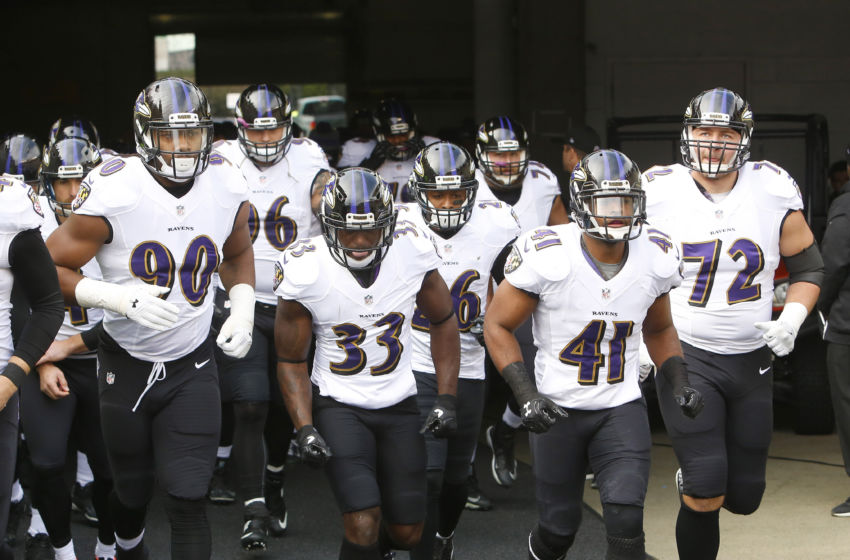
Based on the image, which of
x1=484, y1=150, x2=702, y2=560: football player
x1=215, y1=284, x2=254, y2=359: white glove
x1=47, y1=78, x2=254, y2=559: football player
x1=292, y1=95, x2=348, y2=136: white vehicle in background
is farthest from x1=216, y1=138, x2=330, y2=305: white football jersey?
x1=292, y1=95, x2=348, y2=136: white vehicle in background

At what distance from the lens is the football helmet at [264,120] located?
5926 mm

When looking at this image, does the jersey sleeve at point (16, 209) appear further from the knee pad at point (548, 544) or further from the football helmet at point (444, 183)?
the knee pad at point (548, 544)

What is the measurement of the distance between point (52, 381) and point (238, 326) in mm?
984

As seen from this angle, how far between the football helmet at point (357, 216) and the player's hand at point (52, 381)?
4.42 feet

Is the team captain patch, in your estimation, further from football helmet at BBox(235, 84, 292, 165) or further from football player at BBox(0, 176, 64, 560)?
football helmet at BBox(235, 84, 292, 165)

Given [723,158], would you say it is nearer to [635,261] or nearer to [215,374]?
[635,261]

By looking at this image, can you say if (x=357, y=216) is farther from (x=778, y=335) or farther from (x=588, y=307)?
(x=778, y=335)

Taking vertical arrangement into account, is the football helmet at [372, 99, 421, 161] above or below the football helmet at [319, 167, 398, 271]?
above

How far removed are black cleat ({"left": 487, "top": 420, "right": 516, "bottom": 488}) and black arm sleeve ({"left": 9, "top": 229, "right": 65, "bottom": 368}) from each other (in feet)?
10.6

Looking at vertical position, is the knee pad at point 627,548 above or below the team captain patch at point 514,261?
below

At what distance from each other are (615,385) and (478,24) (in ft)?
26.2

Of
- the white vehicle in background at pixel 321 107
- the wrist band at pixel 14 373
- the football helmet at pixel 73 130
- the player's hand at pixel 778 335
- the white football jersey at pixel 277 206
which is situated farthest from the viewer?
the white vehicle in background at pixel 321 107

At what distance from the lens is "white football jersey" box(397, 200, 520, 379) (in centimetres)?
509

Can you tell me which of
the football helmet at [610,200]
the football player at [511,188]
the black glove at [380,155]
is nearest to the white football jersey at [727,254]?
the football helmet at [610,200]
